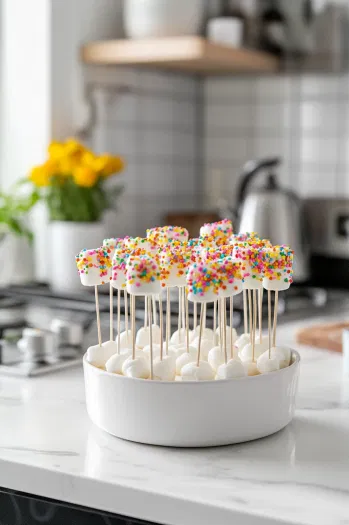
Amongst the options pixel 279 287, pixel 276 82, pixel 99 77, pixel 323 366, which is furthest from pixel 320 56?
pixel 279 287

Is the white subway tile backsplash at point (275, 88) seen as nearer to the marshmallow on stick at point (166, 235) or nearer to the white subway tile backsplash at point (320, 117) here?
the white subway tile backsplash at point (320, 117)

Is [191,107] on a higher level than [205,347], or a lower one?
higher

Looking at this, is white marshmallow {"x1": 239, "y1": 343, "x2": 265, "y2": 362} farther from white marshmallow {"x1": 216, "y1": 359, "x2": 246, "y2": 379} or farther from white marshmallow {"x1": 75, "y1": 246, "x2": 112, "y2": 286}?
white marshmallow {"x1": 75, "y1": 246, "x2": 112, "y2": 286}

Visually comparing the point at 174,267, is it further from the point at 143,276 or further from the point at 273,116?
the point at 273,116

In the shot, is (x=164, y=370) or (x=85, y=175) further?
(x=85, y=175)

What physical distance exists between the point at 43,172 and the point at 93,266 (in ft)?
3.69

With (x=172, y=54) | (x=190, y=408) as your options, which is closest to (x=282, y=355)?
(x=190, y=408)

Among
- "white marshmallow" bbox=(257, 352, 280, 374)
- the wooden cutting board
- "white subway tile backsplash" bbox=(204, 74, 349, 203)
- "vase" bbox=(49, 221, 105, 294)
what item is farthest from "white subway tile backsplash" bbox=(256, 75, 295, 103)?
"white marshmallow" bbox=(257, 352, 280, 374)

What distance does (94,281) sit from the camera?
1.06m

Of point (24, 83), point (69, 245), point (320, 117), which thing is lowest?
point (69, 245)

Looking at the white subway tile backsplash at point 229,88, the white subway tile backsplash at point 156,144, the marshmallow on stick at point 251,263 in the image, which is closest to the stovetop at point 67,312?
the marshmallow on stick at point 251,263

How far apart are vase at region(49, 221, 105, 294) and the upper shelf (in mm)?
465

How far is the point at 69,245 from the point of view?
2.17 metres

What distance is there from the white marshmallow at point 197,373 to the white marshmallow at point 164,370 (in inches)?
0.8
